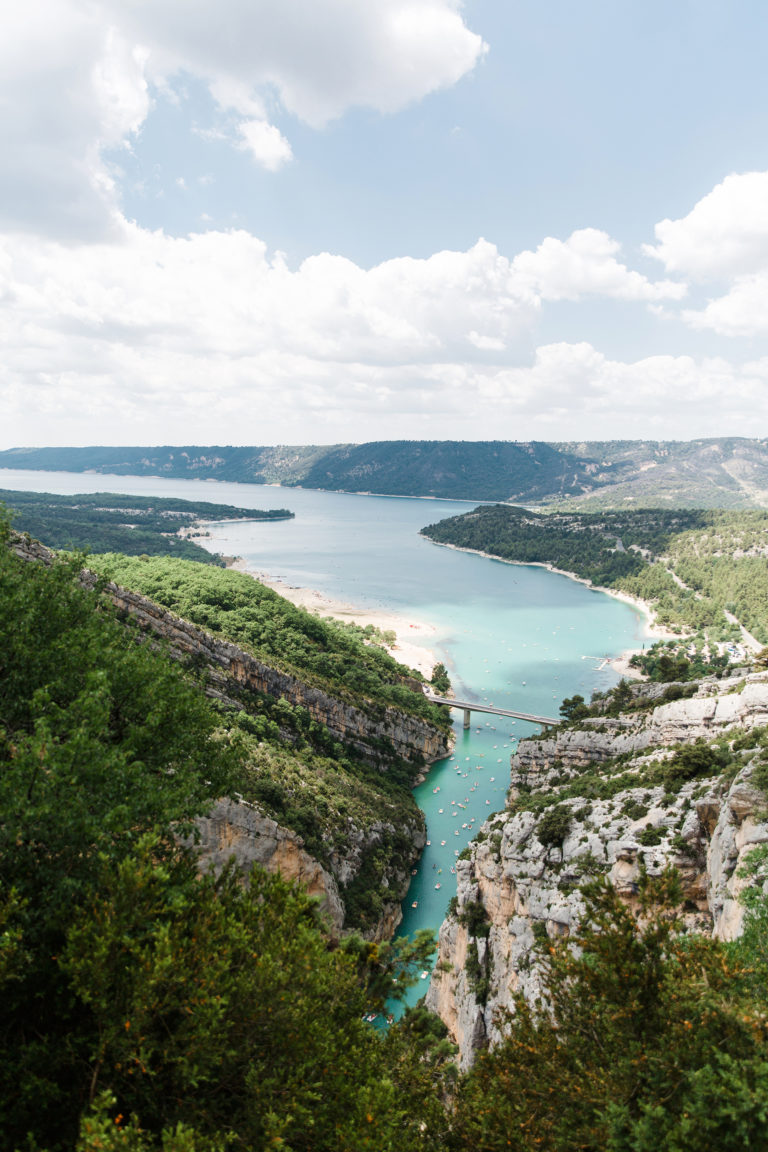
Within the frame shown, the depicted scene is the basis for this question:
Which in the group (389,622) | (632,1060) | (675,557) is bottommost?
(389,622)

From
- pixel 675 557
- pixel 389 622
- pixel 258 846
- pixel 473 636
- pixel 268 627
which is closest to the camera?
pixel 258 846

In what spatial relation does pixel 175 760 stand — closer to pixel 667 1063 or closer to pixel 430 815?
pixel 667 1063

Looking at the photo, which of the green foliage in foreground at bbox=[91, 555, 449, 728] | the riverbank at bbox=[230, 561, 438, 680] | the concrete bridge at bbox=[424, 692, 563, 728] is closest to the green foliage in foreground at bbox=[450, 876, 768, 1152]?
the green foliage in foreground at bbox=[91, 555, 449, 728]

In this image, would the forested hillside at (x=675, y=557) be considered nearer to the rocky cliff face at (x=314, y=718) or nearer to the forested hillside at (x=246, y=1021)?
the rocky cliff face at (x=314, y=718)

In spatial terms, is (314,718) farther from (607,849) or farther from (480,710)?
(607,849)

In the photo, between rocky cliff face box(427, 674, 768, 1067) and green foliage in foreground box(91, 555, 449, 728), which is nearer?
rocky cliff face box(427, 674, 768, 1067)

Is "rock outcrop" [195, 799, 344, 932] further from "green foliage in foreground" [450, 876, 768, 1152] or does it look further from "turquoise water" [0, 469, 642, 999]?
"green foliage in foreground" [450, 876, 768, 1152]

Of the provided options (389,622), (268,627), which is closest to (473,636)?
(389,622)

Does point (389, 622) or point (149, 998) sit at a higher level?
point (149, 998)
